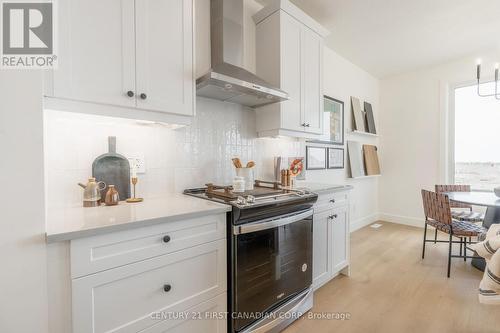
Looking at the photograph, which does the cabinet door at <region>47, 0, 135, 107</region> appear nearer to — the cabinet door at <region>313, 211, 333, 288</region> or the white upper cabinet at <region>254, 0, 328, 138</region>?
the white upper cabinet at <region>254, 0, 328, 138</region>

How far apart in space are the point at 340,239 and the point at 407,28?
106 inches

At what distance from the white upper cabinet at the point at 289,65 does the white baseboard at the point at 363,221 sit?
2.21 m

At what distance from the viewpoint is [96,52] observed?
3.82 feet

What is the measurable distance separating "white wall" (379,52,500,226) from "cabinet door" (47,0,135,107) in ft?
15.0

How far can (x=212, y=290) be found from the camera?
4.30 feet

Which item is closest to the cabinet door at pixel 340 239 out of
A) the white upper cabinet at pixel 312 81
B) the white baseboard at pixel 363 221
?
the white upper cabinet at pixel 312 81

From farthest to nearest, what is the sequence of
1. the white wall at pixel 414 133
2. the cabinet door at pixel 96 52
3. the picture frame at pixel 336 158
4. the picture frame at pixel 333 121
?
the white wall at pixel 414 133 < the picture frame at pixel 336 158 < the picture frame at pixel 333 121 < the cabinet door at pixel 96 52

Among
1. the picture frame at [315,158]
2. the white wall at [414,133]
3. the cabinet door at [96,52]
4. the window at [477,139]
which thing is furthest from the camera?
the white wall at [414,133]

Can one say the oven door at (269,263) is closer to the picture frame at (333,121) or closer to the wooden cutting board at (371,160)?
the picture frame at (333,121)

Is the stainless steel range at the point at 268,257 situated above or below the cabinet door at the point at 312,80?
below

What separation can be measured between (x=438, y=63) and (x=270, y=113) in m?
3.56

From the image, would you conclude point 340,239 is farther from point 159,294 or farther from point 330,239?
point 159,294

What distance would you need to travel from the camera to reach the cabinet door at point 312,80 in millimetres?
2299

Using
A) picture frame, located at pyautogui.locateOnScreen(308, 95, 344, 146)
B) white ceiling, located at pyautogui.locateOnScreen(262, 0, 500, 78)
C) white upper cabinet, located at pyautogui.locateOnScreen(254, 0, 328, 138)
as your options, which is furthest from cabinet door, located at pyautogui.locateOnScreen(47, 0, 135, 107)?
picture frame, located at pyautogui.locateOnScreen(308, 95, 344, 146)
